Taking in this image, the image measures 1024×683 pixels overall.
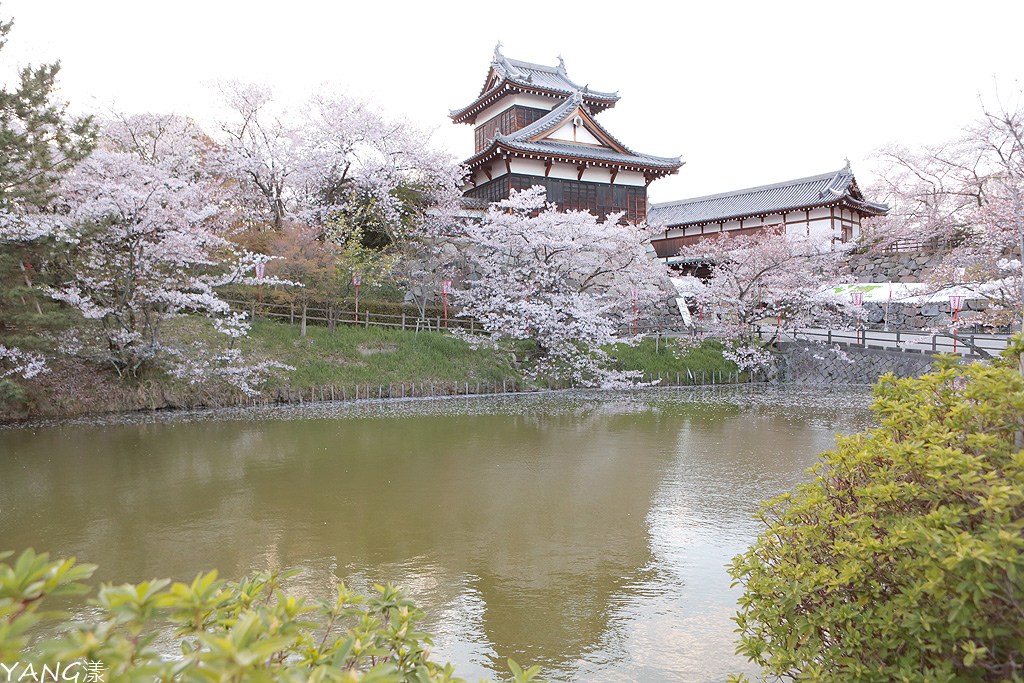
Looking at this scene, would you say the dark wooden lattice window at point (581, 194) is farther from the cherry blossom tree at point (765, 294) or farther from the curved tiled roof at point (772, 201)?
the cherry blossom tree at point (765, 294)

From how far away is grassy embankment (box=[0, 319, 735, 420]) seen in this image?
1368 centimetres

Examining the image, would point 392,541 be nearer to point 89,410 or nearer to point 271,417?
point 271,417

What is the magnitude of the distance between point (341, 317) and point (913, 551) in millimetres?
18999

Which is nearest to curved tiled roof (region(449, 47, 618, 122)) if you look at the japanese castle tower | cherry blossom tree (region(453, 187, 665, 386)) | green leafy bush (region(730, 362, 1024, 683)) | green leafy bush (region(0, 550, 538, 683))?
the japanese castle tower

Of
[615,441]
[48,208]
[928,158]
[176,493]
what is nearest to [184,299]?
[48,208]

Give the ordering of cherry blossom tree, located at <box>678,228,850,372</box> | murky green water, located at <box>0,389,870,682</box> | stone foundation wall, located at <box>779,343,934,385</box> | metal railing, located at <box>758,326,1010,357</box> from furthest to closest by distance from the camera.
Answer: cherry blossom tree, located at <box>678,228,850,372</box> → stone foundation wall, located at <box>779,343,934,385</box> → metal railing, located at <box>758,326,1010,357</box> → murky green water, located at <box>0,389,870,682</box>

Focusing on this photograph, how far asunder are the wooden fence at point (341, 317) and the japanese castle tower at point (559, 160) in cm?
587

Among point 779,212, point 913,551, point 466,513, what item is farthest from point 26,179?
point 779,212

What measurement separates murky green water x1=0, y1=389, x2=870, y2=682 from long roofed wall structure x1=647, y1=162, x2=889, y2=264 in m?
17.3

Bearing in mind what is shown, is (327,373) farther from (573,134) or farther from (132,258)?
(573,134)

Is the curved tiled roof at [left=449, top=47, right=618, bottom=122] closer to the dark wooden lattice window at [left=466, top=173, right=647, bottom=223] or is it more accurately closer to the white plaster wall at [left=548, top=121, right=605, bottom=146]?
the white plaster wall at [left=548, top=121, right=605, bottom=146]

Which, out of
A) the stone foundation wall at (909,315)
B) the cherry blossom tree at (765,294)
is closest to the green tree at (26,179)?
the cherry blossom tree at (765,294)

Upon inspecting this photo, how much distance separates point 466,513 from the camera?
7129mm

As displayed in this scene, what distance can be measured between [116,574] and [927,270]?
3031cm
